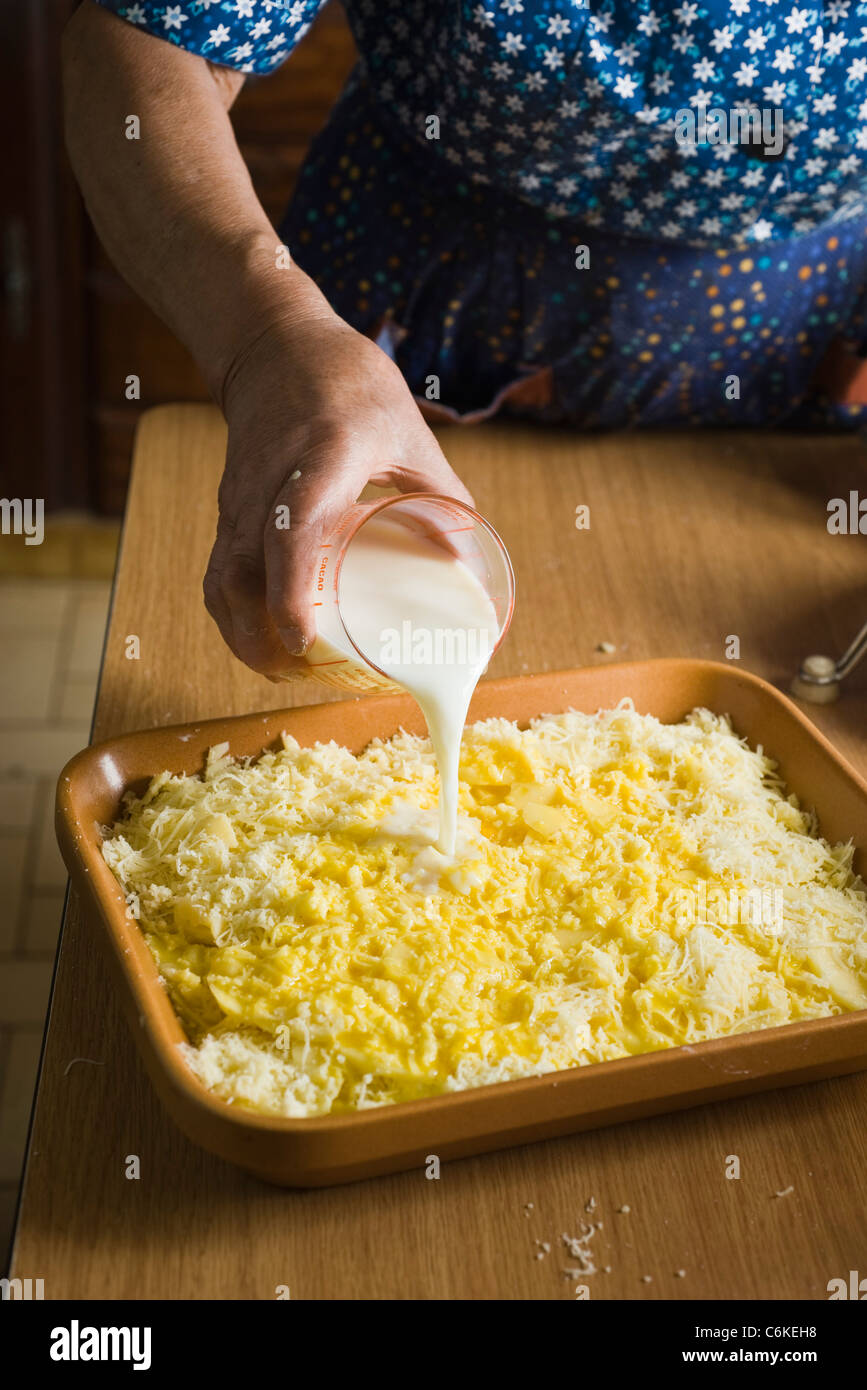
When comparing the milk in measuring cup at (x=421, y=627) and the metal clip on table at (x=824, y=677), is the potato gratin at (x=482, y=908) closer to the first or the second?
the milk in measuring cup at (x=421, y=627)

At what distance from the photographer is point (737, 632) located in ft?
4.70

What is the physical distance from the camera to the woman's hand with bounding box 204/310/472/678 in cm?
100

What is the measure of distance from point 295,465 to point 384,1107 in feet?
1.65

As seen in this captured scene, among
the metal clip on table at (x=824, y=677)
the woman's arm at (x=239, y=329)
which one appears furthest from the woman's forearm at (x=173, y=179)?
the metal clip on table at (x=824, y=677)

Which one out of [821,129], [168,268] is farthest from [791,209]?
[168,268]

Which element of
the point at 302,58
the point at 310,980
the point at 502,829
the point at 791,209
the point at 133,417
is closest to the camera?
the point at 310,980

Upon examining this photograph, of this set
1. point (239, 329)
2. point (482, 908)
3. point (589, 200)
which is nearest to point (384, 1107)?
point (482, 908)

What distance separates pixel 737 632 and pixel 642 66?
1.90 feet

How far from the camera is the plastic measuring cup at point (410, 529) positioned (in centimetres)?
102

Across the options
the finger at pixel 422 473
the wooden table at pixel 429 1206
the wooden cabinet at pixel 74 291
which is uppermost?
the wooden cabinet at pixel 74 291

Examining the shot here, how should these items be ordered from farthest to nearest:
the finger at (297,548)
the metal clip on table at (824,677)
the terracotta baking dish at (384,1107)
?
the metal clip on table at (824,677) < the finger at (297,548) < the terracotta baking dish at (384,1107)

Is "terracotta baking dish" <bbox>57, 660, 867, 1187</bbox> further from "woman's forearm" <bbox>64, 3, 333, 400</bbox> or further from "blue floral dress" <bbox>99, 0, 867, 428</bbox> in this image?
A: "blue floral dress" <bbox>99, 0, 867, 428</bbox>

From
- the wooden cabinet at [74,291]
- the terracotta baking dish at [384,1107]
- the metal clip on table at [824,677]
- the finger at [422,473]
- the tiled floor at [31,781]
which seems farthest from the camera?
the wooden cabinet at [74,291]
